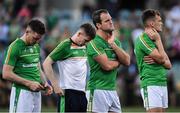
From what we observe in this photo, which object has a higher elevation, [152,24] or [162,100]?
[152,24]

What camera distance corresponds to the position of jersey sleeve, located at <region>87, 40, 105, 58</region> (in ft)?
41.9

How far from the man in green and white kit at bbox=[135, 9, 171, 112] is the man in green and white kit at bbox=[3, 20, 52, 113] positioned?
2058 millimetres

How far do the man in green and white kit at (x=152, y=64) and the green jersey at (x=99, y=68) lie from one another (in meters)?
0.61

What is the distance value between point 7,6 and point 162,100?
14.3m

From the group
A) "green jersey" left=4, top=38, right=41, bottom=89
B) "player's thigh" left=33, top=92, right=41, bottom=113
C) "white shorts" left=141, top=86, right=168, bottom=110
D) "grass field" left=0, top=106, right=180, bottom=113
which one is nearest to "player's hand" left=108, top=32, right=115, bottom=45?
"white shorts" left=141, top=86, right=168, bottom=110

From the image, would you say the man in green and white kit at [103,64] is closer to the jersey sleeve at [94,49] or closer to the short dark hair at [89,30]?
the jersey sleeve at [94,49]

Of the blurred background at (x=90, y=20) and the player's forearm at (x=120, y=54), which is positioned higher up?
the blurred background at (x=90, y=20)

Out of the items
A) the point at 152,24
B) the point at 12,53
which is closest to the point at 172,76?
the point at 152,24

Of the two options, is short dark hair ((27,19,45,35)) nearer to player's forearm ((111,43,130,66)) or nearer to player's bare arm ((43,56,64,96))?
player's bare arm ((43,56,64,96))

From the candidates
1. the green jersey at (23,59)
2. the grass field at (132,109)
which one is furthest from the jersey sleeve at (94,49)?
the grass field at (132,109)

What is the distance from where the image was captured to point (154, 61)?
1310 centimetres

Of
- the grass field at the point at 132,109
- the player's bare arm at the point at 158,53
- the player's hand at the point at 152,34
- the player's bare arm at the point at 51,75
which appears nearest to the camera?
the player's bare arm at the point at 51,75

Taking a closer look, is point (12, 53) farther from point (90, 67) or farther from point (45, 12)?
point (45, 12)

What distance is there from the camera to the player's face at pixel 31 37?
11883 mm
